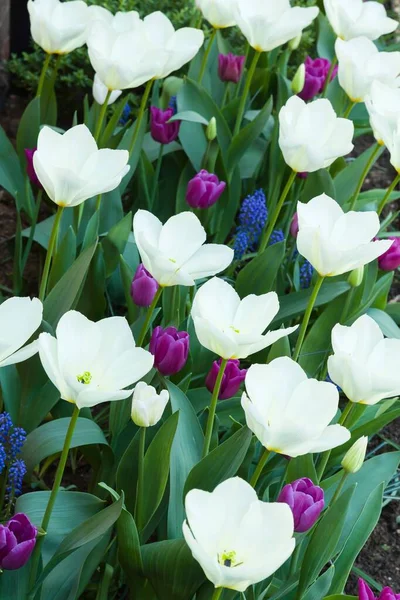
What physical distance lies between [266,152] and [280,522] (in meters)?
1.61

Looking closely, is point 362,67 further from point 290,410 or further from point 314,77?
point 290,410

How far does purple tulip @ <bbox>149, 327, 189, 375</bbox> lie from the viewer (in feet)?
4.31

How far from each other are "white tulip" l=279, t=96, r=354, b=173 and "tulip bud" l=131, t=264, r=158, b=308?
1.30 ft

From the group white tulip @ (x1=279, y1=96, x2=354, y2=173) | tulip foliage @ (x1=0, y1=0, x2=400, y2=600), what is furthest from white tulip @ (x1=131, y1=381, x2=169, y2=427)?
white tulip @ (x1=279, y1=96, x2=354, y2=173)

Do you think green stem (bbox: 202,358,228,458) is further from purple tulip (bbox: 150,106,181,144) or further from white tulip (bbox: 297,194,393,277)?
purple tulip (bbox: 150,106,181,144)

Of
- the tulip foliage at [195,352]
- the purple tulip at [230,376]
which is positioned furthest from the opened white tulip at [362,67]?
the purple tulip at [230,376]

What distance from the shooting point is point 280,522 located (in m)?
0.92

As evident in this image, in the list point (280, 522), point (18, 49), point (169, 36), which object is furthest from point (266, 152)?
point (280, 522)

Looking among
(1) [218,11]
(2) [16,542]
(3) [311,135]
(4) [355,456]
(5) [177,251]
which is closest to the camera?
(2) [16,542]

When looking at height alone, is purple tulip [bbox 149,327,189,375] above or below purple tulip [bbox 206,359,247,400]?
above

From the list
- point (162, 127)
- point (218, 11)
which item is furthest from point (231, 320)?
point (218, 11)

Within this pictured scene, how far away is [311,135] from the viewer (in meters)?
1.63

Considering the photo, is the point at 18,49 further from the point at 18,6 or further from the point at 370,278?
the point at 370,278

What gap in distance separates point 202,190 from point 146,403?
77 cm
